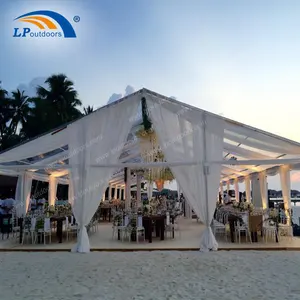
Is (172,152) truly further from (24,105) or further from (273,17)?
(24,105)

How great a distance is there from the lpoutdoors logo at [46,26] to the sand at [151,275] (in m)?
6.97

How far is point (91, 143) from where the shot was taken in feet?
25.6

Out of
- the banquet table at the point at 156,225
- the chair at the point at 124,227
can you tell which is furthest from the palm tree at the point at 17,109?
the banquet table at the point at 156,225

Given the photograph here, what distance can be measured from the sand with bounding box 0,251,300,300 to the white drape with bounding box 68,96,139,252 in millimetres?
1177

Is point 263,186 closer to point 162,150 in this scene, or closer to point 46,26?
point 162,150

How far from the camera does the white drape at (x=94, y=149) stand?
7.57 meters

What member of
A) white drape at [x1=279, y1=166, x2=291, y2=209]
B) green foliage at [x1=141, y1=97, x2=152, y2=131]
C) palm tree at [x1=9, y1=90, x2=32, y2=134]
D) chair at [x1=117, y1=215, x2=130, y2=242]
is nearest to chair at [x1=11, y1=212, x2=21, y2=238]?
chair at [x1=117, y1=215, x2=130, y2=242]

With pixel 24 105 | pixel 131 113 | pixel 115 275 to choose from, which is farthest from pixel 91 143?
pixel 24 105

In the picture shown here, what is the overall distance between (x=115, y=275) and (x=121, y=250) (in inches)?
81.4

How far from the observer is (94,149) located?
779 centimetres

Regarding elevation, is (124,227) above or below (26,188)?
below

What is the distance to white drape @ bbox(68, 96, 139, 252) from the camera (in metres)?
7.57

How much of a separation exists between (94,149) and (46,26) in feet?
19.1

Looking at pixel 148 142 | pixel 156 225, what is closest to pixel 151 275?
pixel 156 225
